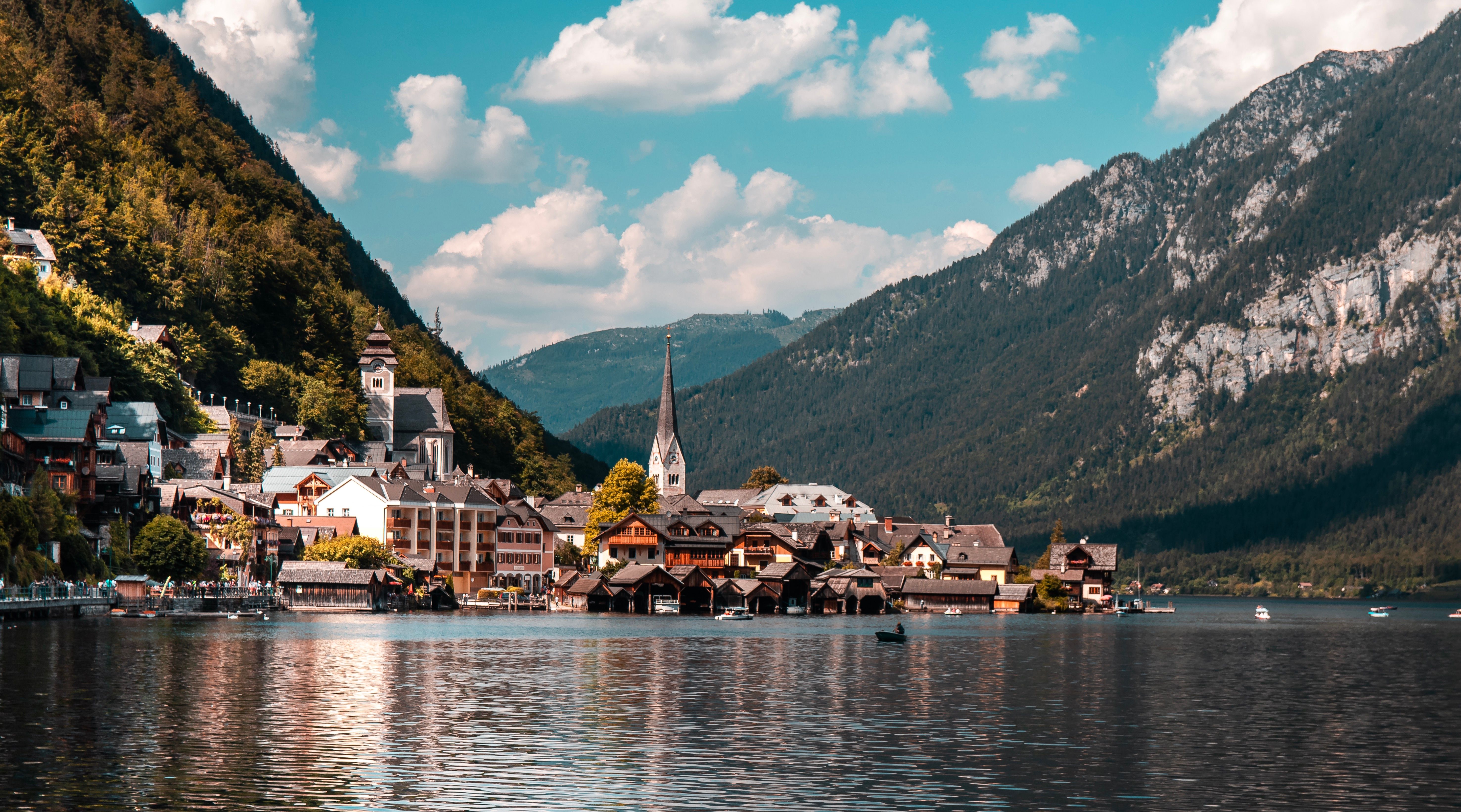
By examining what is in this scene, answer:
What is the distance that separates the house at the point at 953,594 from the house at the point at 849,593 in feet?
18.5

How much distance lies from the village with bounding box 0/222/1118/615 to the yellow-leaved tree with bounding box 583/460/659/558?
0.56 metres

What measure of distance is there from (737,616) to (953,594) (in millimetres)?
50136

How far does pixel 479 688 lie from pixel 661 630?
58374mm

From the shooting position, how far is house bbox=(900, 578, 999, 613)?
188250mm

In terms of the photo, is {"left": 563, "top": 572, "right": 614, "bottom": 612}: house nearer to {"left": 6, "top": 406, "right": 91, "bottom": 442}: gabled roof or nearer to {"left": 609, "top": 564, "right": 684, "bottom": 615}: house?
{"left": 609, "top": 564, "right": 684, "bottom": 615}: house

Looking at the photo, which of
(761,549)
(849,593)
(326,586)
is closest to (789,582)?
(849,593)

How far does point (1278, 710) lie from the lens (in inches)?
2203

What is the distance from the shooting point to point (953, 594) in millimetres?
188625

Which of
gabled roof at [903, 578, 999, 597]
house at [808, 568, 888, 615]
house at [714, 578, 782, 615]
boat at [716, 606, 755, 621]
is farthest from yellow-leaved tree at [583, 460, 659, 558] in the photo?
gabled roof at [903, 578, 999, 597]

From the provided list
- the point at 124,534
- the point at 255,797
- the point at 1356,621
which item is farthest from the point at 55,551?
the point at 1356,621

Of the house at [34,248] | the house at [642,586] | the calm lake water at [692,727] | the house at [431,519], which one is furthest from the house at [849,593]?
the house at [34,248]

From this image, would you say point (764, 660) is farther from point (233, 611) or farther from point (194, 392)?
point (194, 392)

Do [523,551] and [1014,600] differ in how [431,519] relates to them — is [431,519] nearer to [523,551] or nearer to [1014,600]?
[523,551]

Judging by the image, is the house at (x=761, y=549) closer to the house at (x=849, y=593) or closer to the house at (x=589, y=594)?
the house at (x=849, y=593)
